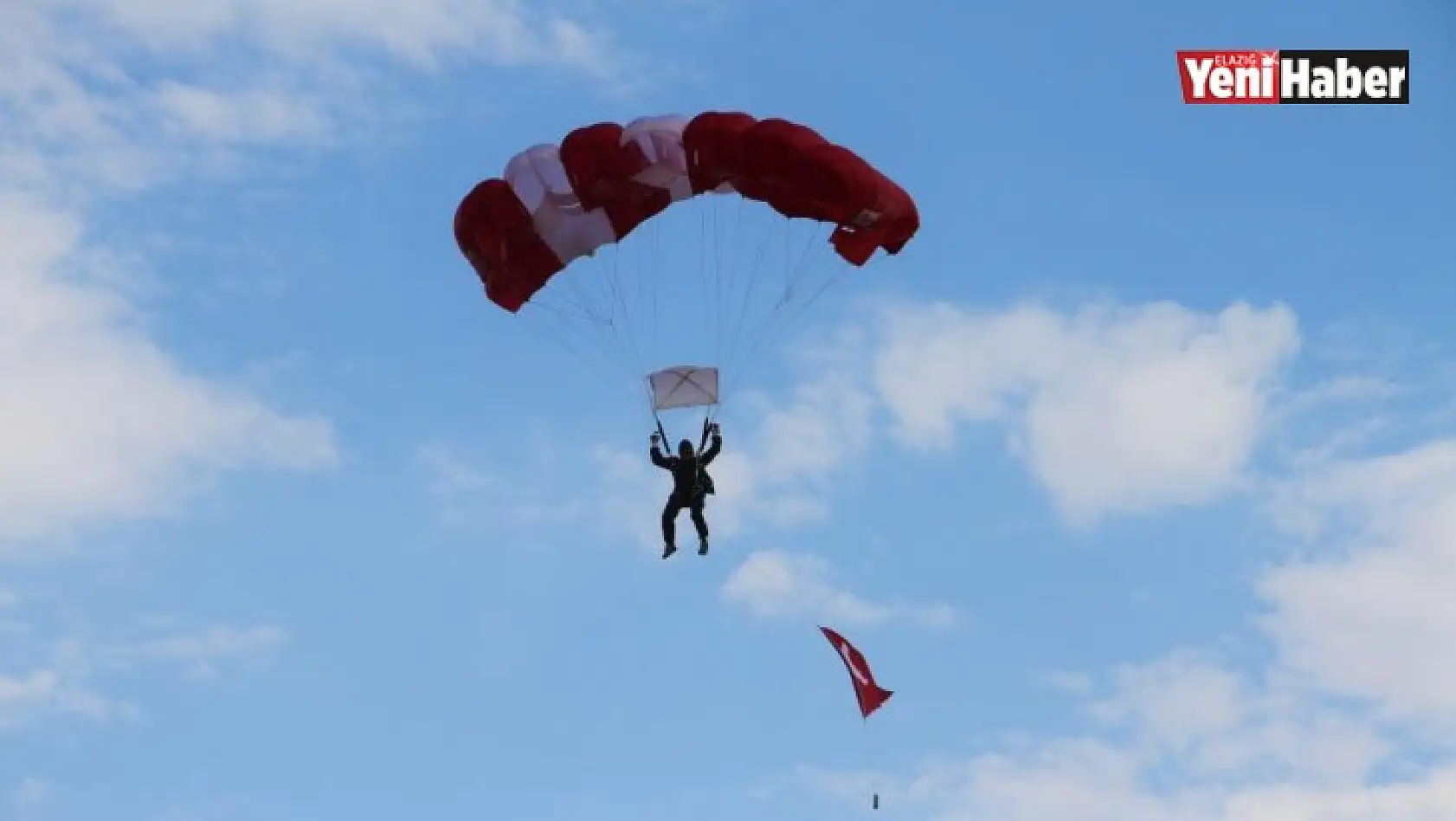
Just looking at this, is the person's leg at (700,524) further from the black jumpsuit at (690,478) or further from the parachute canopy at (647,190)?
the parachute canopy at (647,190)

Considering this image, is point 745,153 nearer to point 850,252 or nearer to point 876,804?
point 850,252

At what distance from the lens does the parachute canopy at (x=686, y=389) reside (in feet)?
107

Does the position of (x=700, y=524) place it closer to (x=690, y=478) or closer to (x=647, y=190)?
(x=690, y=478)

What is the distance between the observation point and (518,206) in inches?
1273

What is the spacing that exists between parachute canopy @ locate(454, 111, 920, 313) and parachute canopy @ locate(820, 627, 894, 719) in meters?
4.86

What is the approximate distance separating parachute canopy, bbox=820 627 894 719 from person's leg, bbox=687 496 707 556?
185 centimetres

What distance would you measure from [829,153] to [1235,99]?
10.6 metres

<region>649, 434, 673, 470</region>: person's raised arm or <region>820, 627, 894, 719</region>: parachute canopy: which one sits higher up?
<region>649, 434, 673, 470</region>: person's raised arm

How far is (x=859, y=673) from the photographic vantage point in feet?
104

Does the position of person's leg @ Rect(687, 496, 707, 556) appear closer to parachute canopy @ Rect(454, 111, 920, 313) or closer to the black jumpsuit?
the black jumpsuit

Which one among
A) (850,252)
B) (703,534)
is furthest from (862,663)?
(850,252)

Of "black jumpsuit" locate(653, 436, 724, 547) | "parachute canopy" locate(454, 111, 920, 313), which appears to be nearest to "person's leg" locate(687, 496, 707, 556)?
"black jumpsuit" locate(653, 436, 724, 547)

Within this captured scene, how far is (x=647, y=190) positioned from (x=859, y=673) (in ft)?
21.9

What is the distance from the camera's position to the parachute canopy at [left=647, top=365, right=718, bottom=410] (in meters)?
32.5
